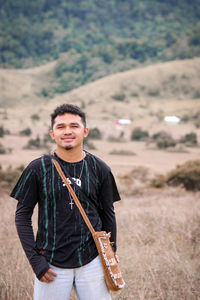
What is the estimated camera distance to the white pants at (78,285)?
229 cm

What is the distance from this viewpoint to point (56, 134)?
248cm

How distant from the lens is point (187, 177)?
11.9 m

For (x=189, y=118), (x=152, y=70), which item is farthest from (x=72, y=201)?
(x=152, y=70)

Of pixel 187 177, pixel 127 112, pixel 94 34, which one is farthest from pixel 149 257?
pixel 94 34

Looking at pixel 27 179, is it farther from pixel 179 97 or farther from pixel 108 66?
pixel 108 66

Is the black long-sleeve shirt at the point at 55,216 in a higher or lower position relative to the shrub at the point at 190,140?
higher

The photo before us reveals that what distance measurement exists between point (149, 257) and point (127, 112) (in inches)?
1563

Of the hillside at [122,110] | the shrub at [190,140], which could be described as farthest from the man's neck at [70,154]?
the shrub at [190,140]

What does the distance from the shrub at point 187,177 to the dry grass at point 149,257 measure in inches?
208

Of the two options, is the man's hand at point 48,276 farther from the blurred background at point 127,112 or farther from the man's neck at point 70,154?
the blurred background at point 127,112

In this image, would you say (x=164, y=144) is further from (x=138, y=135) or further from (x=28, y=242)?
(x=28, y=242)

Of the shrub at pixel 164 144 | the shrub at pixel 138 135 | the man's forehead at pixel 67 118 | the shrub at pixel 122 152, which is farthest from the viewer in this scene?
the shrub at pixel 138 135

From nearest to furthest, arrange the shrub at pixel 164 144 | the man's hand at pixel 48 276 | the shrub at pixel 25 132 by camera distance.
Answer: the man's hand at pixel 48 276 < the shrub at pixel 164 144 < the shrub at pixel 25 132

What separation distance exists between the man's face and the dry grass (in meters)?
1.41
